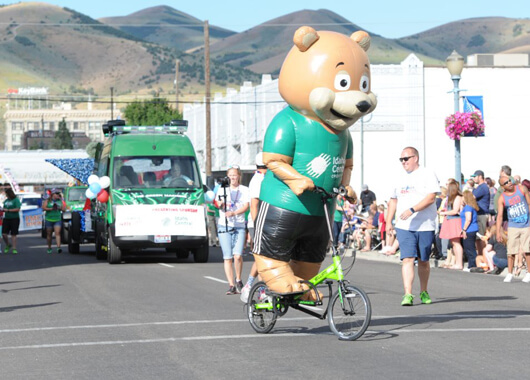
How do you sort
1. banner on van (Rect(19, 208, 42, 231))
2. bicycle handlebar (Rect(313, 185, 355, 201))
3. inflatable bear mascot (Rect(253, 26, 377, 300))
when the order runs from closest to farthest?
bicycle handlebar (Rect(313, 185, 355, 201)), inflatable bear mascot (Rect(253, 26, 377, 300)), banner on van (Rect(19, 208, 42, 231))

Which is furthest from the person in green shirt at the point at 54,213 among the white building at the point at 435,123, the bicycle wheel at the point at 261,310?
the white building at the point at 435,123

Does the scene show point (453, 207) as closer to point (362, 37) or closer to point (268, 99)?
point (362, 37)

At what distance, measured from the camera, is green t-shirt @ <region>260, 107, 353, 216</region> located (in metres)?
10.5

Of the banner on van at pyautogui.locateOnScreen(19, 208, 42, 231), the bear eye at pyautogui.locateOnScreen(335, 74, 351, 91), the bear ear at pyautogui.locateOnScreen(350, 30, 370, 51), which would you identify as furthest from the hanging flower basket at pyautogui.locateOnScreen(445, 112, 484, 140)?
the banner on van at pyautogui.locateOnScreen(19, 208, 42, 231)

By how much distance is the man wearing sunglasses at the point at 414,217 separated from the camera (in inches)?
520

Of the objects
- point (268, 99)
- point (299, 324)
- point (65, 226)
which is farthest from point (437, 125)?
point (299, 324)

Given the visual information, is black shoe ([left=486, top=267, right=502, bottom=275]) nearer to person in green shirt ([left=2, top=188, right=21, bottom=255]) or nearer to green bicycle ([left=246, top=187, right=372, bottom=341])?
green bicycle ([left=246, top=187, right=372, bottom=341])

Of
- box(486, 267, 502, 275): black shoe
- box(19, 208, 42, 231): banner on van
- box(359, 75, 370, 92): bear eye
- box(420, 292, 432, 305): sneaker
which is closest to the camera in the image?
box(359, 75, 370, 92): bear eye

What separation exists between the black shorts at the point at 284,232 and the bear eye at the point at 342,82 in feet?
4.26

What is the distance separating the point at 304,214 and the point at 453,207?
11249 millimetres

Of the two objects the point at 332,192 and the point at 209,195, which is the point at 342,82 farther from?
the point at 209,195

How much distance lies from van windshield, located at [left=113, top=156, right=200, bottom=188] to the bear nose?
41.0ft

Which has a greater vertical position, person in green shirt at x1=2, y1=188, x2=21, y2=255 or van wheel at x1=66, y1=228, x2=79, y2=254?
person in green shirt at x1=2, y1=188, x2=21, y2=255

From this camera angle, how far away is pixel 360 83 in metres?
10.8
